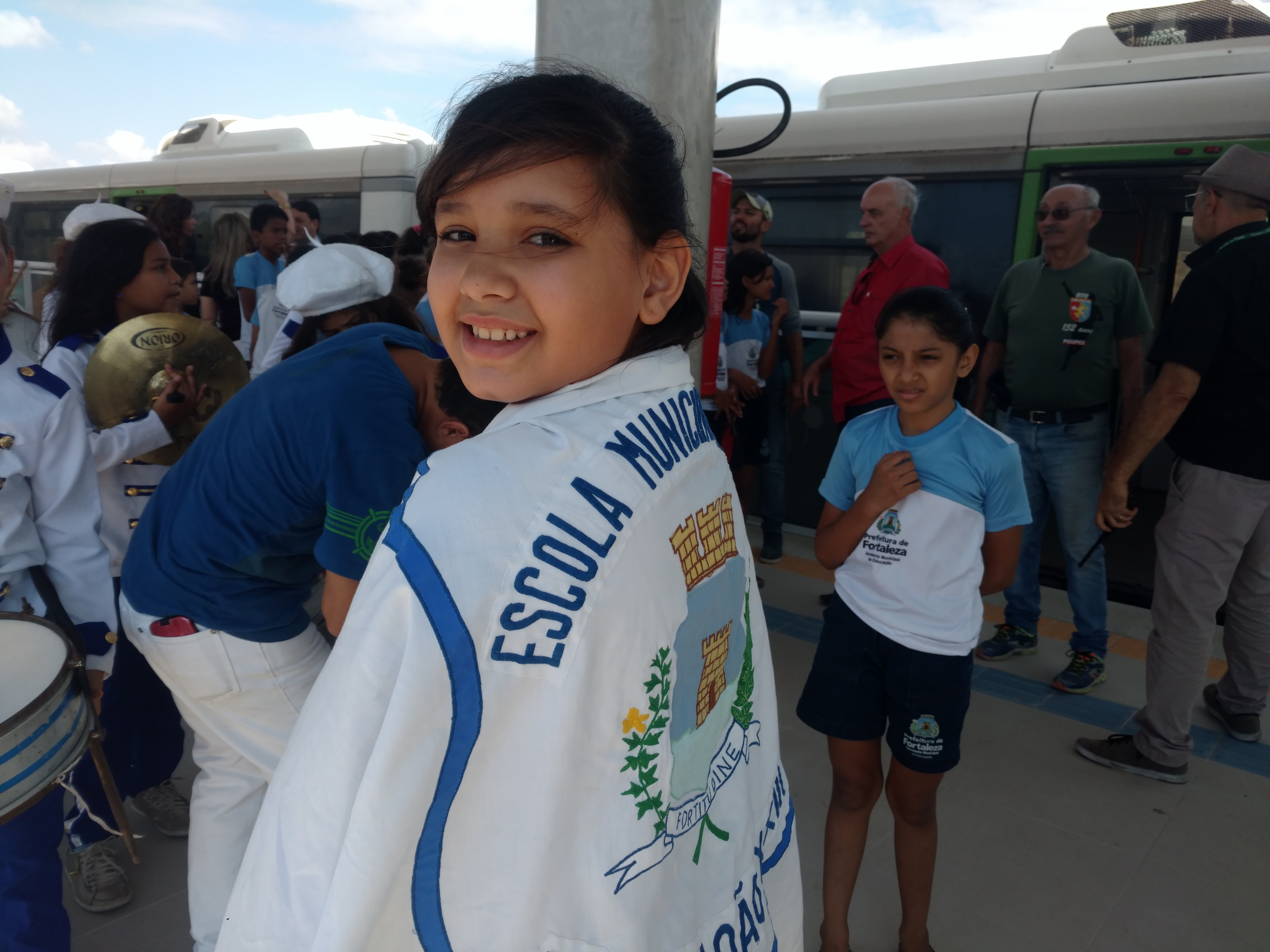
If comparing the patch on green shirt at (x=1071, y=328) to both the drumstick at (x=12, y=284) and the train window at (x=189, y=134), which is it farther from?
the train window at (x=189, y=134)

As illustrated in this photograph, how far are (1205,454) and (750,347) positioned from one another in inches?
103

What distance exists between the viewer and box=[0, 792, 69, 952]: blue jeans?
1810 millimetres

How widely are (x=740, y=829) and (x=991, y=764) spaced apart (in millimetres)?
2696

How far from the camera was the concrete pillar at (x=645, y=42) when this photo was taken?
2.64 meters

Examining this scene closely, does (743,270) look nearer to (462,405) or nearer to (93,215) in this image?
(93,215)

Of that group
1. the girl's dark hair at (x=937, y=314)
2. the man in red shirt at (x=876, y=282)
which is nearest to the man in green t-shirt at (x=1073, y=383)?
the man in red shirt at (x=876, y=282)

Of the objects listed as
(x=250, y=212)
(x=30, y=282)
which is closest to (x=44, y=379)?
(x=250, y=212)

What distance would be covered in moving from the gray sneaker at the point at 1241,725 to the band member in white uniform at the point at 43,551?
379cm

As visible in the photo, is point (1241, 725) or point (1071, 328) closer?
point (1241, 725)

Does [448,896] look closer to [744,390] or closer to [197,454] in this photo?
[197,454]

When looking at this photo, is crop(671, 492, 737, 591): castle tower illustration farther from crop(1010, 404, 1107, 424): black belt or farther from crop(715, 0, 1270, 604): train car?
crop(715, 0, 1270, 604): train car

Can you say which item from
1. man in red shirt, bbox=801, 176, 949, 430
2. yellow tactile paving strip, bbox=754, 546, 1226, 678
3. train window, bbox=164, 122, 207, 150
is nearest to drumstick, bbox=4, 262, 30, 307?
yellow tactile paving strip, bbox=754, 546, 1226, 678

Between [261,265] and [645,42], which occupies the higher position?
[645,42]

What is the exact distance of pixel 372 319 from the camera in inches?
87.3
